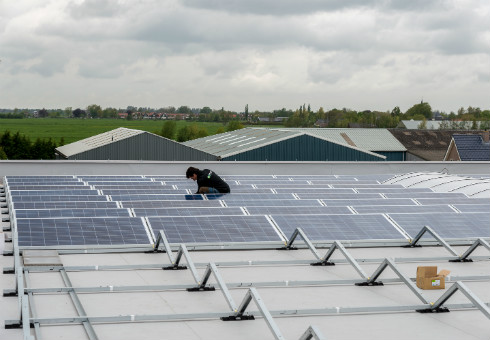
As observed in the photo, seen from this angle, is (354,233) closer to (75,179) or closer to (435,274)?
(435,274)

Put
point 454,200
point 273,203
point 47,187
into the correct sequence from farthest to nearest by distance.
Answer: point 47,187
point 454,200
point 273,203

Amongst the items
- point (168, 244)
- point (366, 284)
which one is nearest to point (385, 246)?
point (366, 284)

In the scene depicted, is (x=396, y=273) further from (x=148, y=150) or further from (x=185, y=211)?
(x=148, y=150)

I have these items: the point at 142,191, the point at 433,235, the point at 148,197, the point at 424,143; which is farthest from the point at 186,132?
the point at 433,235

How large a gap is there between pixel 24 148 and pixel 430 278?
9851 cm

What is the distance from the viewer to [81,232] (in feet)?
46.1

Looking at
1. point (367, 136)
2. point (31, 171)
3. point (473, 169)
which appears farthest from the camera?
point (367, 136)

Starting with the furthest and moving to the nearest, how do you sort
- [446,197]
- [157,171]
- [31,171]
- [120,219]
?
[157,171], [31,171], [446,197], [120,219]

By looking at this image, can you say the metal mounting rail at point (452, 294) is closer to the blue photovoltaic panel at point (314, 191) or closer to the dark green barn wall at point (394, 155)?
the blue photovoltaic panel at point (314, 191)

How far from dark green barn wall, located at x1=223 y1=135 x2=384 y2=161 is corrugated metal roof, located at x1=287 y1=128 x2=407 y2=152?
3797 cm

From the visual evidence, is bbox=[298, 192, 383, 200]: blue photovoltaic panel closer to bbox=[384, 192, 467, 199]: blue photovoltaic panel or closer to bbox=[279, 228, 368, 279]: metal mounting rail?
bbox=[384, 192, 467, 199]: blue photovoltaic panel

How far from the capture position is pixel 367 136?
109 m

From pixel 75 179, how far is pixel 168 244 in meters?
13.9

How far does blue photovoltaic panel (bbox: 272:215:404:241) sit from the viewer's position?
49.1 ft
